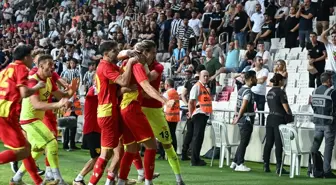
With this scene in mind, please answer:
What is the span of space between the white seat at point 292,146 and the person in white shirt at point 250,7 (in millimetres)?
11408

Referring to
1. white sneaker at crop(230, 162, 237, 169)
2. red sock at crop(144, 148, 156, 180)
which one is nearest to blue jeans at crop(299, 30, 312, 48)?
white sneaker at crop(230, 162, 237, 169)

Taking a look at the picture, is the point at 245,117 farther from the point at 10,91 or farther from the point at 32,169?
the point at 10,91

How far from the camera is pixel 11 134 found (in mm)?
11938

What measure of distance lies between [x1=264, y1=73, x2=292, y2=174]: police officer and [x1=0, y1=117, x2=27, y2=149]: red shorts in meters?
5.64

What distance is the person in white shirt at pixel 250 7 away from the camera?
26859 millimetres

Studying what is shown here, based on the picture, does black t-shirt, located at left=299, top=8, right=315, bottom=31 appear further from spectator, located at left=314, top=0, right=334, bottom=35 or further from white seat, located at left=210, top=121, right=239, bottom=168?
white seat, located at left=210, top=121, right=239, bottom=168

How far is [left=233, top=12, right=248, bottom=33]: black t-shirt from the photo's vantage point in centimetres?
2597

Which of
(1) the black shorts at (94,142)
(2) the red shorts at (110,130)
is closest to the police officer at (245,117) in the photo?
(1) the black shorts at (94,142)

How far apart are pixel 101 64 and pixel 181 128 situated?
9.05 meters

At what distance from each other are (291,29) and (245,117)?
25.8 feet

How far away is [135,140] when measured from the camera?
12.4 m

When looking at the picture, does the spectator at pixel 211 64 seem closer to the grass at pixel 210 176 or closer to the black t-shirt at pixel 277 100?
the grass at pixel 210 176

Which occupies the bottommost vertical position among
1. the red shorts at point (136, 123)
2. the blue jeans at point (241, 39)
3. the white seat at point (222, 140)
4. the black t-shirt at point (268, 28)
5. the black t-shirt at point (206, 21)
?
the white seat at point (222, 140)

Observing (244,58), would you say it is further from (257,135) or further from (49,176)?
(49,176)
